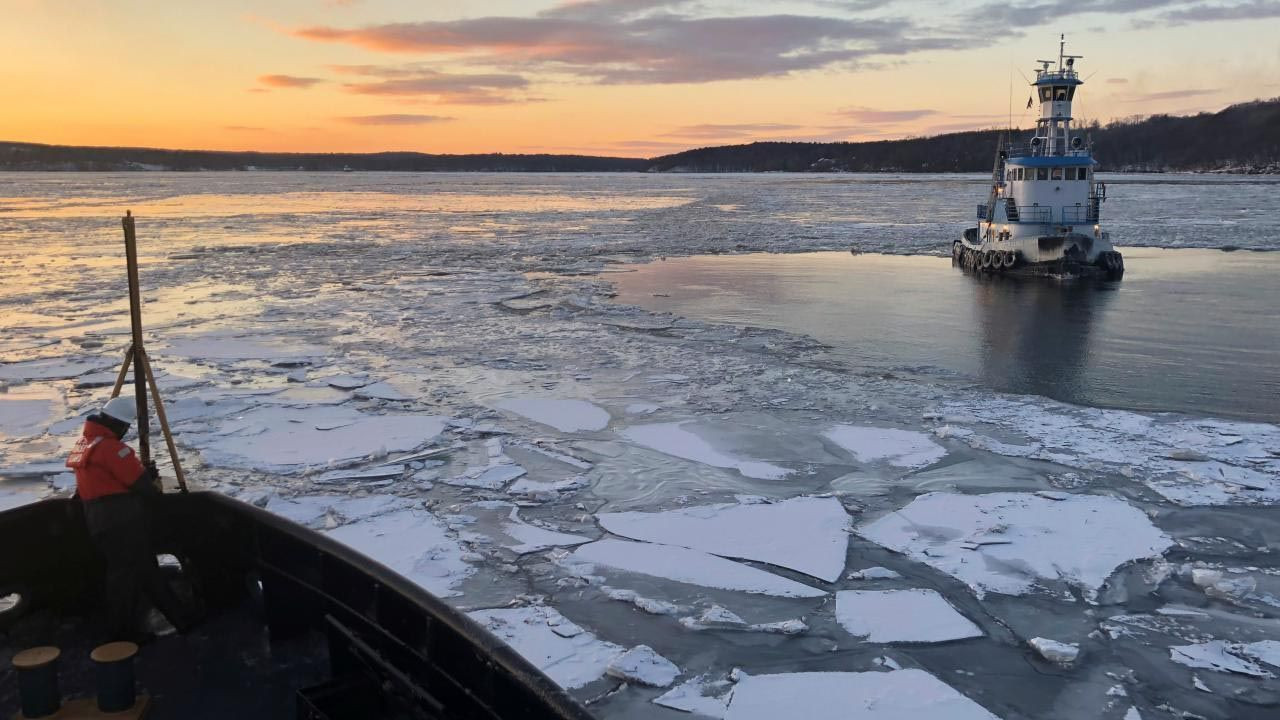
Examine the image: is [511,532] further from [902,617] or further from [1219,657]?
[1219,657]

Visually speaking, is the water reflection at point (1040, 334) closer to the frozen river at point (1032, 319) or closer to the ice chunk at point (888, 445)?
the frozen river at point (1032, 319)

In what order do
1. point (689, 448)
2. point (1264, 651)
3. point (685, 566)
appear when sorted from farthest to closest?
point (689, 448)
point (685, 566)
point (1264, 651)

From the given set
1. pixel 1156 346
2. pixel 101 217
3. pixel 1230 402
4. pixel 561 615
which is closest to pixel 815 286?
pixel 1156 346

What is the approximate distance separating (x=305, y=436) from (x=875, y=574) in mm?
4698

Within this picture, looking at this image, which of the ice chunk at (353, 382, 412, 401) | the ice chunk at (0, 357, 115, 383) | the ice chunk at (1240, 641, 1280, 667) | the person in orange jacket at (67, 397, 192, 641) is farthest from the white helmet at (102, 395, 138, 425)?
the ice chunk at (0, 357, 115, 383)

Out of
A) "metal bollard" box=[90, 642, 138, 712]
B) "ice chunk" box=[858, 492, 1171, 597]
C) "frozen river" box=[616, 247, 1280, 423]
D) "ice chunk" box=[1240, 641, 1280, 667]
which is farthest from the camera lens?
"frozen river" box=[616, 247, 1280, 423]

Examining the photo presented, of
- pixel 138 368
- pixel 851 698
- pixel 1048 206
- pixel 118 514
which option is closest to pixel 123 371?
pixel 138 368

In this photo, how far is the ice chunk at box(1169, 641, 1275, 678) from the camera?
3.85 meters

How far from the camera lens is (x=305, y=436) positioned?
7.25 metres

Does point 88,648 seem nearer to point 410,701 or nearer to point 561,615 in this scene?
point 410,701

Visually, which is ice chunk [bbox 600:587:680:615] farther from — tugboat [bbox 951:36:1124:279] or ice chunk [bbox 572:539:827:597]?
tugboat [bbox 951:36:1124:279]

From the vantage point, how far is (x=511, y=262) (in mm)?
21109

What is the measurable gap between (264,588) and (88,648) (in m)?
0.78

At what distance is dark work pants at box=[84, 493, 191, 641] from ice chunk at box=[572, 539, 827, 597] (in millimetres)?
2075
